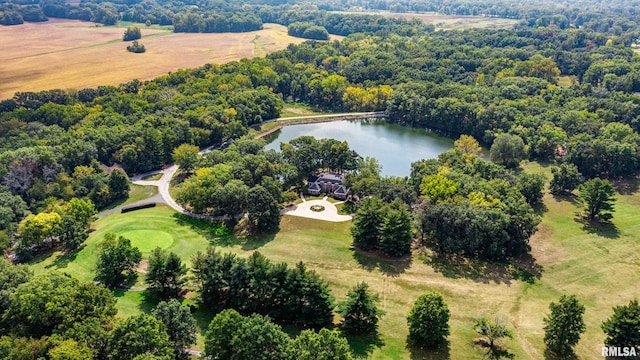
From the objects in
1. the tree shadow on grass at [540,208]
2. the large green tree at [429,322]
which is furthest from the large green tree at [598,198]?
the large green tree at [429,322]

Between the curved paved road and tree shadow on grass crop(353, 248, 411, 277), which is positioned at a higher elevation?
the curved paved road

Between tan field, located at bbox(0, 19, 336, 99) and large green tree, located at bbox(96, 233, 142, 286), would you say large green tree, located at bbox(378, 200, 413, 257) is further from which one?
tan field, located at bbox(0, 19, 336, 99)

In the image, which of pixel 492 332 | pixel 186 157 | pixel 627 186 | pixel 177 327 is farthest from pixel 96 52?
pixel 627 186

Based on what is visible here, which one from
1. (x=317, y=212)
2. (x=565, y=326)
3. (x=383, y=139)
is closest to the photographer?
(x=565, y=326)

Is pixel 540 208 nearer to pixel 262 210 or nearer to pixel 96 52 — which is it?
pixel 262 210

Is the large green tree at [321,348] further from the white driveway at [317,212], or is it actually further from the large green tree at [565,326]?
the white driveway at [317,212]

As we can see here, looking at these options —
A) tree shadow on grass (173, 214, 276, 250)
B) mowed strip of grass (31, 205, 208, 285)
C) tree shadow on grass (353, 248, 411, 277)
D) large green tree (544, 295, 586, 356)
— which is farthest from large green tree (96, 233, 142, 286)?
large green tree (544, 295, 586, 356)
